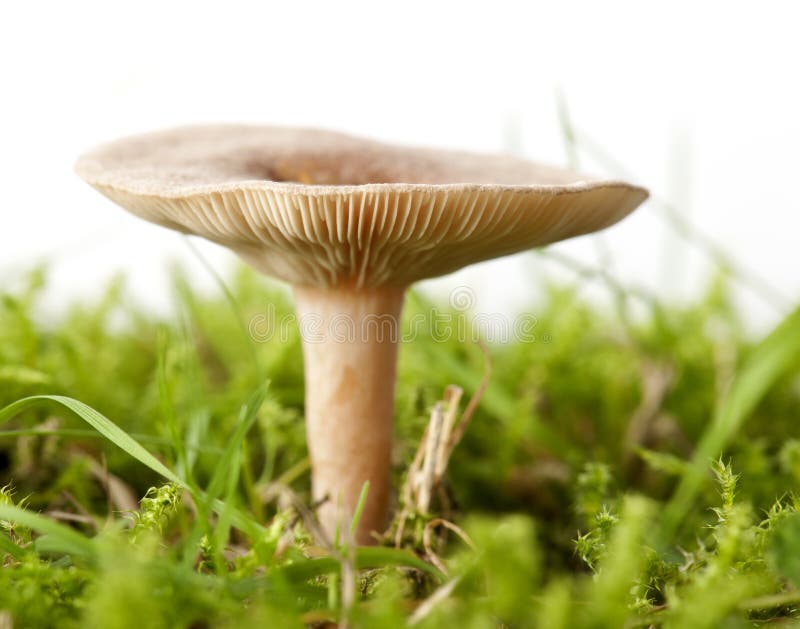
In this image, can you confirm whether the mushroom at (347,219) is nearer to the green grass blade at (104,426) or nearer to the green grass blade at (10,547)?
the green grass blade at (104,426)

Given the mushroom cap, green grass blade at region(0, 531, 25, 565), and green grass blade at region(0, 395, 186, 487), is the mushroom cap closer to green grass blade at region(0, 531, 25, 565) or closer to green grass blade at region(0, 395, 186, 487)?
green grass blade at region(0, 395, 186, 487)

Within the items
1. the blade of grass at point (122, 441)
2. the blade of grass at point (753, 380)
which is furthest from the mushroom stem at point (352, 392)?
the blade of grass at point (753, 380)

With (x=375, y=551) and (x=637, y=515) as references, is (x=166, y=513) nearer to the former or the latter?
(x=375, y=551)

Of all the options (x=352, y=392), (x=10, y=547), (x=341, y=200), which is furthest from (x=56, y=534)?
(x=352, y=392)

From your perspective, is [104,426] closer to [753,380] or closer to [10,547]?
[10,547]

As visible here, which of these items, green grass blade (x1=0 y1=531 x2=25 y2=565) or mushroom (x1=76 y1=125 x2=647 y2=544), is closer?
green grass blade (x1=0 y1=531 x2=25 y2=565)

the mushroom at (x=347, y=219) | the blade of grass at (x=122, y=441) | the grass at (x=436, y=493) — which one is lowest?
the grass at (x=436, y=493)

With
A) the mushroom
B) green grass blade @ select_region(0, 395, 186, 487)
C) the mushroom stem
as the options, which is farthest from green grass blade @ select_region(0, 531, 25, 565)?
the mushroom stem
